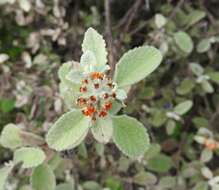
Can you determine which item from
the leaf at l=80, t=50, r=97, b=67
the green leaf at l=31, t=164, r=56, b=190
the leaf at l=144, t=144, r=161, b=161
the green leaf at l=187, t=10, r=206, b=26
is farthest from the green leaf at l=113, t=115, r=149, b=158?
the green leaf at l=187, t=10, r=206, b=26

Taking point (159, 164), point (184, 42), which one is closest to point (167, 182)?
point (159, 164)

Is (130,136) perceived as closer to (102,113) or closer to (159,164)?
(102,113)

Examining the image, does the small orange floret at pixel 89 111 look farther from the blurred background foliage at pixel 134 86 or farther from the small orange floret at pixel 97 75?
the blurred background foliage at pixel 134 86

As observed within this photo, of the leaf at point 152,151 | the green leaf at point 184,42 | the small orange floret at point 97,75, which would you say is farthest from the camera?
the green leaf at point 184,42

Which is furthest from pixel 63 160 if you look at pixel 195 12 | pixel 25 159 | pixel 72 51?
pixel 195 12

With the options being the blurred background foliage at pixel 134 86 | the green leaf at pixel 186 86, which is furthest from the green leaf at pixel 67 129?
the green leaf at pixel 186 86

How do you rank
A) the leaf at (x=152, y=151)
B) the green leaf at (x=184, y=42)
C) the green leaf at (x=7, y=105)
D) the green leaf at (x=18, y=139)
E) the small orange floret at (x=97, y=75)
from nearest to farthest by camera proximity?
the small orange floret at (x=97, y=75) < the green leaf at (x=18, y=139) < the leaf at (x=152, y=151) < the green leaf at (x=184, y=42) < the green leaf at (x=7, y=105)

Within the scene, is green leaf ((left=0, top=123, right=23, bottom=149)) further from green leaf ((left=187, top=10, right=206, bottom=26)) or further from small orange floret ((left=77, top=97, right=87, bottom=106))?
green leaf ((left=187, top=10, right=206, bottom=26))
